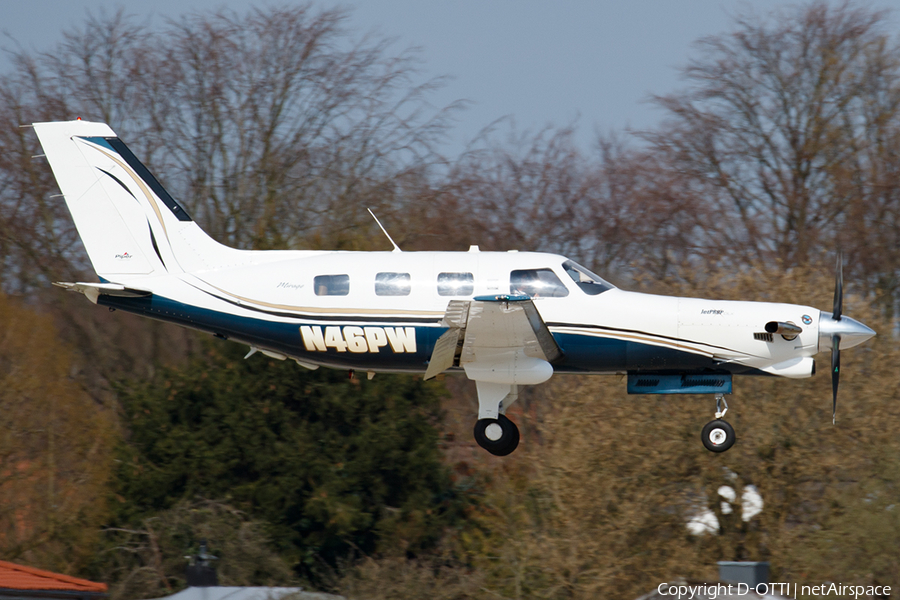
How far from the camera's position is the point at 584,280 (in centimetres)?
1370

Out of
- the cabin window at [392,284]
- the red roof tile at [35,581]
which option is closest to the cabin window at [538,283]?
the cabin window at [392,284]

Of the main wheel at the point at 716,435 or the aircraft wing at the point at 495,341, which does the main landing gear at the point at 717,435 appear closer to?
the main wheel at the point at 716,435

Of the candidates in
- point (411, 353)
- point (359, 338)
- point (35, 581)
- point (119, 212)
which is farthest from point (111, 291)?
point (35, 581)

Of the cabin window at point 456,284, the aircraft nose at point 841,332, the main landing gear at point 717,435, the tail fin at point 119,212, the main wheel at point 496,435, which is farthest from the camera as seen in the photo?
the tail fin at point 119,212

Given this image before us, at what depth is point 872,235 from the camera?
92.9 feet

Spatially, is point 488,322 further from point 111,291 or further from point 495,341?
point 111,291

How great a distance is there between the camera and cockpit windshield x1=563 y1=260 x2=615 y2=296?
13594 millimetres

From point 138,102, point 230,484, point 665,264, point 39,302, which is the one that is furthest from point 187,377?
point 665,264

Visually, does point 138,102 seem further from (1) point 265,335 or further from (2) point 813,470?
(2) point 813,470

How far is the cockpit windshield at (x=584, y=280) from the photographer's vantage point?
1359 cm

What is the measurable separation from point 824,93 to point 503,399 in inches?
771

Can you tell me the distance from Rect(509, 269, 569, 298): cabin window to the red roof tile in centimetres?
1014

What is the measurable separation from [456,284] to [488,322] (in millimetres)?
765

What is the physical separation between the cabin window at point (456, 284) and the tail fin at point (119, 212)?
303 cm
